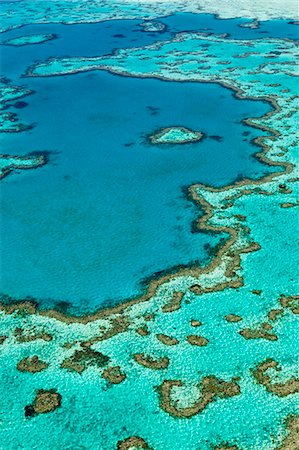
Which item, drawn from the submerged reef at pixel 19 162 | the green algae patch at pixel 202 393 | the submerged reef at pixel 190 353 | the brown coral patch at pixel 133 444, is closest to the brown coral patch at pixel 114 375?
the submerged reef at pixel 190 353

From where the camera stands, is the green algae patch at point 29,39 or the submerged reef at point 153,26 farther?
the submerged reef at point 153,26

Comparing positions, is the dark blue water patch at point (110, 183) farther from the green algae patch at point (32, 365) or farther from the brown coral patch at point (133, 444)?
the brown coral patch at point (133, 444)

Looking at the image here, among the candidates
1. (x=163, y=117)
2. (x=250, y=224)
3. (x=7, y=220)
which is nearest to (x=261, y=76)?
(x=163, y=117)

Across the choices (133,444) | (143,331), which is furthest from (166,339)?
(133,444)

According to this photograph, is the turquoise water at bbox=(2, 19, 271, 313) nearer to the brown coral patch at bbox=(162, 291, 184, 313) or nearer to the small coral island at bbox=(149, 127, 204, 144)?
the small coral island at bbox=(149, 127, 204, 144)

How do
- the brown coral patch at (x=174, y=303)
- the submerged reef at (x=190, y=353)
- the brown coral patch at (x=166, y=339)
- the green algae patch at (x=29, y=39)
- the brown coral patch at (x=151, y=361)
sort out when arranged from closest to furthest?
the submerged reef at (x=190, y=353) → the brown coral patch at (x=151, y=361) → the brown coral patch at (x=166, y=339) → the brown coral patch at (x=174, y=303) → the green algae patch at (x=29, y=39)

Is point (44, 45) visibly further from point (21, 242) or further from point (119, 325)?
point (119, 325)

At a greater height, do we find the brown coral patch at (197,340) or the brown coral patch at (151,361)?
the brown coral patch at (197,340)
